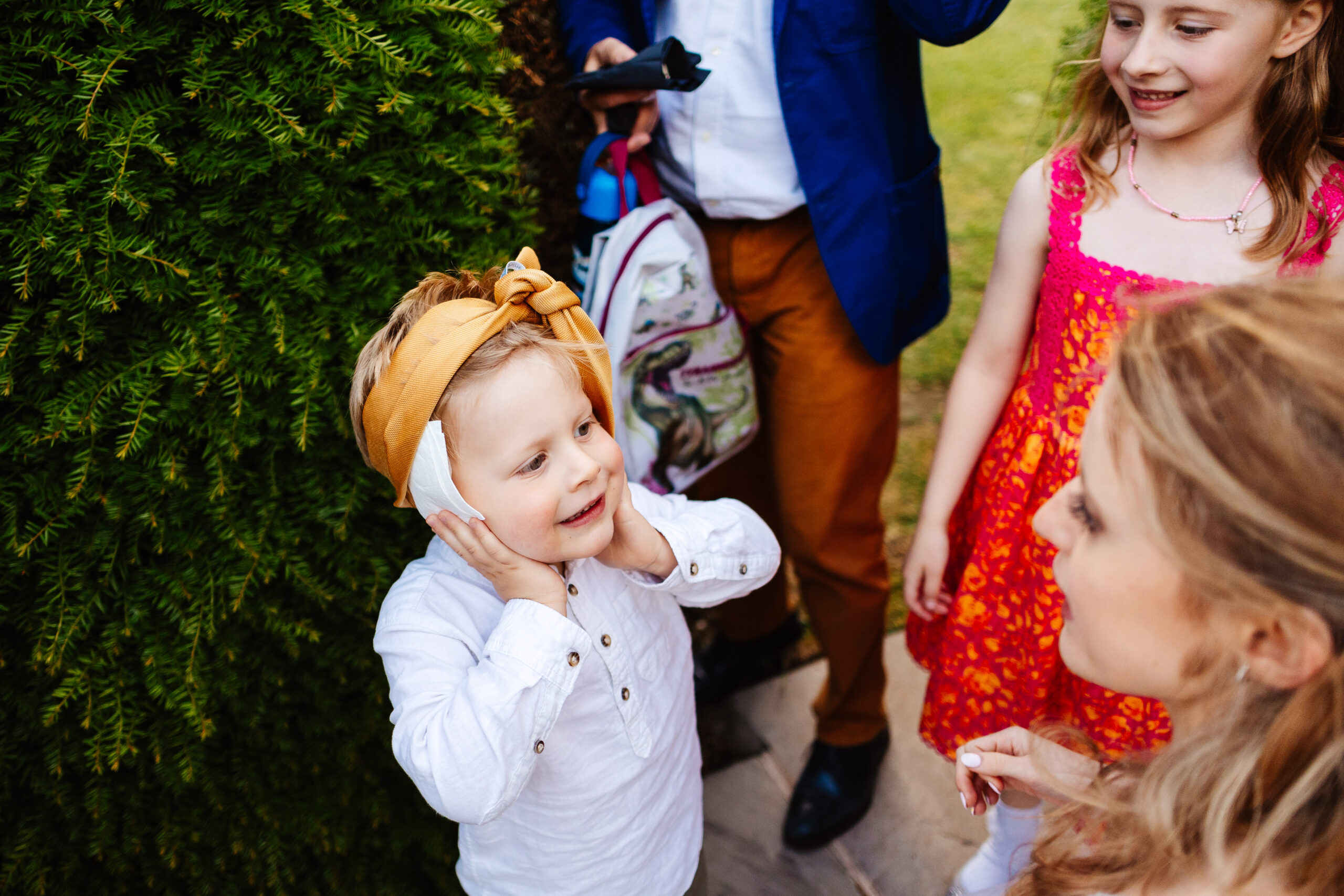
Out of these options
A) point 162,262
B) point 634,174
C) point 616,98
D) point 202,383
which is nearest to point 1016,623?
point 634,174

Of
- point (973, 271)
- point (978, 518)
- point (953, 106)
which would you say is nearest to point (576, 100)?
point (978, 518)

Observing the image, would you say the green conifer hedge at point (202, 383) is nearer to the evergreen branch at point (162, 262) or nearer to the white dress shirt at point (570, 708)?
the evergreen branch at point (162, 262)

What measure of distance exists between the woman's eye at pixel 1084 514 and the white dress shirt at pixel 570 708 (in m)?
0.66

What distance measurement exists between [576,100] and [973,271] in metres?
3.54

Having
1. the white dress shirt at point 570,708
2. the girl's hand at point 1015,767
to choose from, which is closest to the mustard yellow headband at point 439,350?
the white dress shirt at point 570,708

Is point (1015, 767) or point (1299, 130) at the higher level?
point (1299, 130)

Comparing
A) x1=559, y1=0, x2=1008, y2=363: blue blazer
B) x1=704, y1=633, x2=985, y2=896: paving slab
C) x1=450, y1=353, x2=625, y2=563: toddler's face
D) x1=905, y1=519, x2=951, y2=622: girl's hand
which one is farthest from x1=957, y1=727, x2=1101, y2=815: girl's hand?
x1=704, y1=633, x2=985, y2=896: paving slab

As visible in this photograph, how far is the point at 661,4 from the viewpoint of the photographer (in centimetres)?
215

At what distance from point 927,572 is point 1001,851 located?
70 centimetres

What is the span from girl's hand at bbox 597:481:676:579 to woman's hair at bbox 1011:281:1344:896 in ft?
2.54

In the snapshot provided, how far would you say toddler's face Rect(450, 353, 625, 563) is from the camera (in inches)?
54.3

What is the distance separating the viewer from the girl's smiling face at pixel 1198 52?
150 centimetres

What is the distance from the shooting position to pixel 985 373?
202 centimetres

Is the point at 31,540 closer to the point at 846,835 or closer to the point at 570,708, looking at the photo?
the point at 570,708
